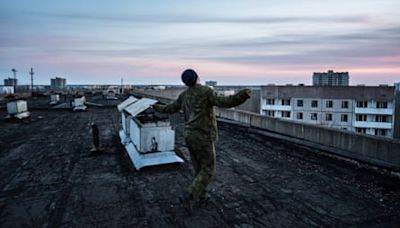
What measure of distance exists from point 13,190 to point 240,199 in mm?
3982

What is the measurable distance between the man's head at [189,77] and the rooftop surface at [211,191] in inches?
73.6

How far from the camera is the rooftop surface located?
3.83 meters

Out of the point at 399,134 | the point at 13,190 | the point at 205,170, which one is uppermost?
the point at 205,170

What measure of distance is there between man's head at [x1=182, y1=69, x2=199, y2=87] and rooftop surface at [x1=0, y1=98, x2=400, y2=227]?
6.13 ft

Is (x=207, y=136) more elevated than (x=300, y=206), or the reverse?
(x=207, y=136)

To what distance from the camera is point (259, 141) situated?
8.85 m

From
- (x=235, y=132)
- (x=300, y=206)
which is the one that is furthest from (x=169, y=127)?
(x=235, y=132)

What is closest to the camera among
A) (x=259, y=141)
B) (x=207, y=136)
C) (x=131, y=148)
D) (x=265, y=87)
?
(x=207, y=136)

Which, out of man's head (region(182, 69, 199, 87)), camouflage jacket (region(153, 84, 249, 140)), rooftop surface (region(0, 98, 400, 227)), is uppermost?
man's head (region(182, 69, 199, 87))

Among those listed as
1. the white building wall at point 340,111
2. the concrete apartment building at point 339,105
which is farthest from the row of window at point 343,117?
the white building wall at point 340,111

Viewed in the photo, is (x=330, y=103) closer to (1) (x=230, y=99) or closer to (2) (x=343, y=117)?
(2) (x=343, y=117)

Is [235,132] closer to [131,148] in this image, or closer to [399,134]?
[131,148]

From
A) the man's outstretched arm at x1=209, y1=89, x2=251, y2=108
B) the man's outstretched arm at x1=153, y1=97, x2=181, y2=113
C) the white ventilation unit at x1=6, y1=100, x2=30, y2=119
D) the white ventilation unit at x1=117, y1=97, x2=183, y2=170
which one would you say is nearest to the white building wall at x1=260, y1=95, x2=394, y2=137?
the white ventilation unit at x1=6, y1=100, x2=30, y2=119

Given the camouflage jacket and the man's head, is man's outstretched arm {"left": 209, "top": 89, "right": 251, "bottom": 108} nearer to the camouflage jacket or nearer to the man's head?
the camouflage jacket
